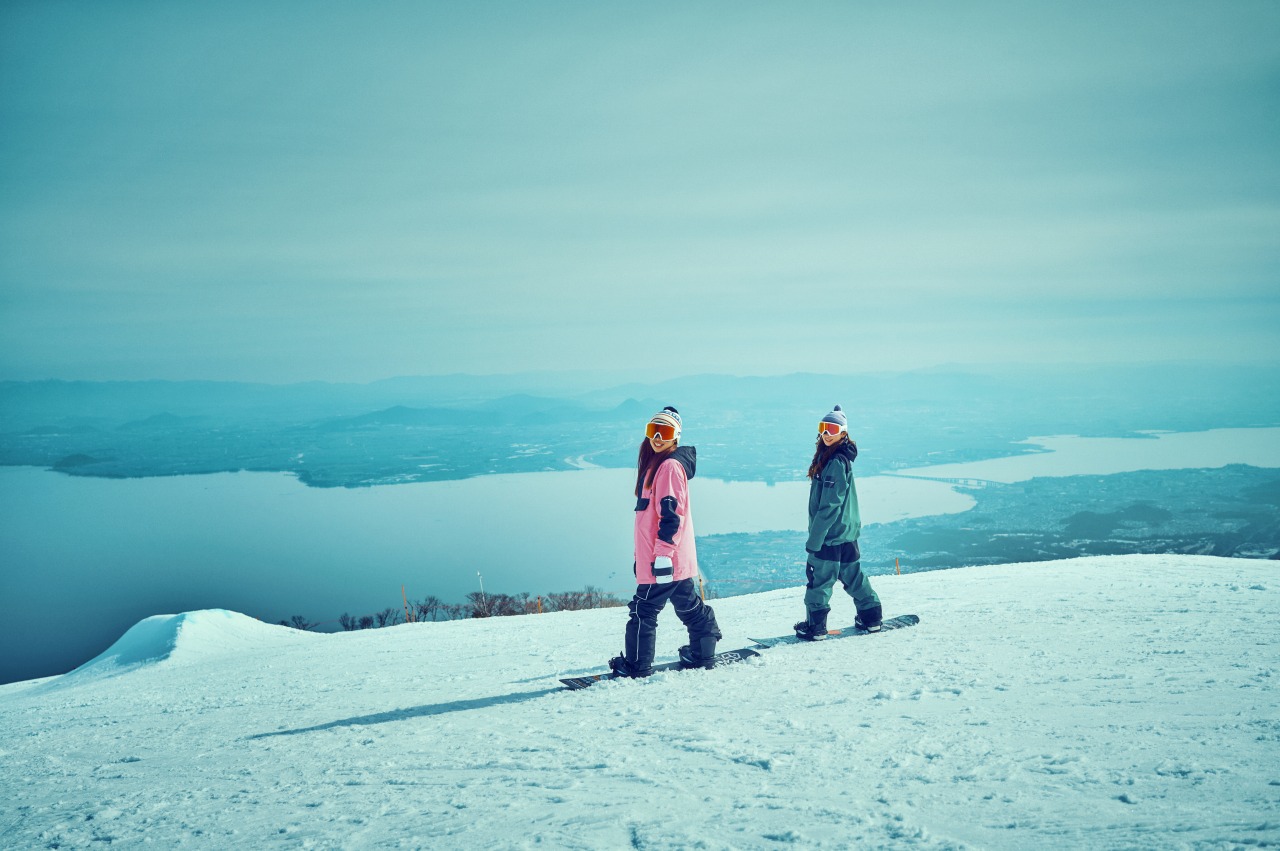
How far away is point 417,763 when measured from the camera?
4.19 metres

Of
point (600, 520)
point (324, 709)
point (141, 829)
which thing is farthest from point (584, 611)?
point (600, 520)

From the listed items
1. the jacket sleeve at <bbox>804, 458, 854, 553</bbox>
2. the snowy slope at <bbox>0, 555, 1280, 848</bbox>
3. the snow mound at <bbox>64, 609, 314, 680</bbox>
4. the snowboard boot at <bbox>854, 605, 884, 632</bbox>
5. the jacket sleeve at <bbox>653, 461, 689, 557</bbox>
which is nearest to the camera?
the snowy slope at <bbox>0, 555, 1280, 848</bbox>

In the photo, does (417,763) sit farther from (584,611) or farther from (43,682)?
(43,682)

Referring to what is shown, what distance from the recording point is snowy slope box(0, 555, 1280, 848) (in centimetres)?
308

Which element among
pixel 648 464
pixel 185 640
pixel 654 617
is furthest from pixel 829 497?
pixel 185 640

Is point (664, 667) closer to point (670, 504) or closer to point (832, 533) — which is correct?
point (670, 504)

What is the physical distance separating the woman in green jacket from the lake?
70040 millimetres

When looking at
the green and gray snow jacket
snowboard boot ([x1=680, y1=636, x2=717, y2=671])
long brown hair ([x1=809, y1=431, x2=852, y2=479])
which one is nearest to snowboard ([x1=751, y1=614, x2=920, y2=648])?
the green and gray snow jacket

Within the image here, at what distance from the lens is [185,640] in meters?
11.7

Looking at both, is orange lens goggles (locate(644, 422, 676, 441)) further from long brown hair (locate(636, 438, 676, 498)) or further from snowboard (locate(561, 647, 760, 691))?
snowboard (locate(561, 647, 760, 691))

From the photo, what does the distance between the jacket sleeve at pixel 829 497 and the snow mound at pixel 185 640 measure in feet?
30.3

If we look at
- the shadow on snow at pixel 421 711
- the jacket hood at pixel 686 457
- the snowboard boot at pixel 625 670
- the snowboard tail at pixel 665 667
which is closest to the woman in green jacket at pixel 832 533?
the snowboard tail at pixel 665 667

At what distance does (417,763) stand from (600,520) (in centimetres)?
13751

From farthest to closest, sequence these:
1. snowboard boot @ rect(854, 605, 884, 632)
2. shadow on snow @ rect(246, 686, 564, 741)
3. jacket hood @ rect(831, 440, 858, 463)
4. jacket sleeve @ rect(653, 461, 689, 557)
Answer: snowboard boot @ rect(854, 605, 884, 632)
jacket hood @ rect(831, 440, 858, 463)
jacket sleeve @ rect(653, 461, 689, 557)
shadow on snow @ rect(246, 686, 564, 741)
